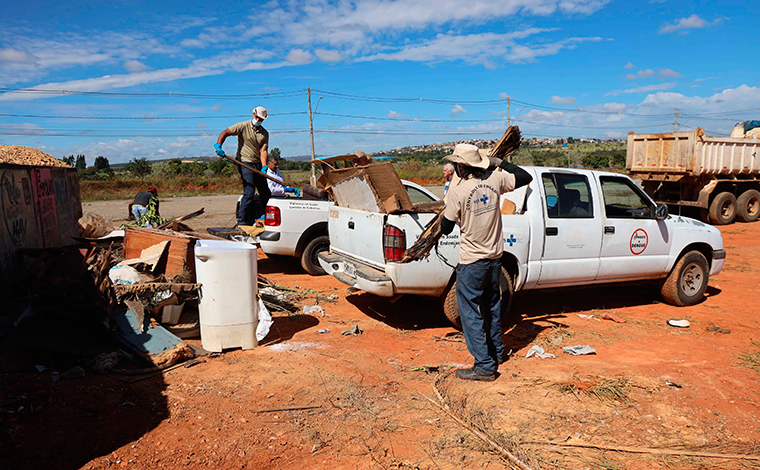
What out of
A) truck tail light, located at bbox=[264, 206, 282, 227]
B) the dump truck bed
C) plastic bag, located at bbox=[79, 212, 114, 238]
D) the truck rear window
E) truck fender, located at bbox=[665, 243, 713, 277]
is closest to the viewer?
the truck rear window

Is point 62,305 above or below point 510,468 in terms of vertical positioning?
above

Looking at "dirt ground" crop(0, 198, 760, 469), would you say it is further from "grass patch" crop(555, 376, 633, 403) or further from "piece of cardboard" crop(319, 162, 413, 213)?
"piece of cardboard" crop(319, 162, 413, 213)

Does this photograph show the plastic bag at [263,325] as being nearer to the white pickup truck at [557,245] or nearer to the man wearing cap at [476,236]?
the white pickup truck at [557,245]

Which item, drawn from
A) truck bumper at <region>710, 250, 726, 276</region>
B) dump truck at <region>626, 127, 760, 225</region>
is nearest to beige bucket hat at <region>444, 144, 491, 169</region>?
truck bumper at <region>710, 250, 726, 276</region>

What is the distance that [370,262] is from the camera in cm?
611

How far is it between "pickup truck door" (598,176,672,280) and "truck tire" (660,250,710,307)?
287 mm

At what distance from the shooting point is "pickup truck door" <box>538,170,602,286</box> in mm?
6359

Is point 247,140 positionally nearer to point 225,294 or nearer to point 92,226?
point 92,226

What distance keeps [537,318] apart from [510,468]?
3837 mm

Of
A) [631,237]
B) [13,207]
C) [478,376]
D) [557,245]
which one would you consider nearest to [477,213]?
[478,376]

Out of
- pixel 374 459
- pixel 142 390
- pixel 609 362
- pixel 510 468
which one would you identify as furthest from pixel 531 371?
pixel 142 390

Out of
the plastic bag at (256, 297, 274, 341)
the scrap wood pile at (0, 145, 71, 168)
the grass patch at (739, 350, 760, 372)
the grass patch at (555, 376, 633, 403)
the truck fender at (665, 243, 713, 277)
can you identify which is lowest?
the grass patch at (739, 350, 760, 372)

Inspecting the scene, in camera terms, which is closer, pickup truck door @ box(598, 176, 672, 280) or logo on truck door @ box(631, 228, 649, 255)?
pickup truck door @ box(598, 176, 672, 280)

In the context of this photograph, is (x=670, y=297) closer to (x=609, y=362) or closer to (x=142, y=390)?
(x=609, y=362)
